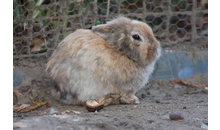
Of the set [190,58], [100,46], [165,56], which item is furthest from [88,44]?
[190,58]

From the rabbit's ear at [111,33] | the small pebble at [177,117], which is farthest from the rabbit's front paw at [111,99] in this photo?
the small pebble at [177,117]

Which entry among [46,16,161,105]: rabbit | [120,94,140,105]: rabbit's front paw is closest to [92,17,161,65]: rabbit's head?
[46,16,161,105]: rabbit

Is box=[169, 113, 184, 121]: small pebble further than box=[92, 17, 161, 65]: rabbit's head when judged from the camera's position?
No

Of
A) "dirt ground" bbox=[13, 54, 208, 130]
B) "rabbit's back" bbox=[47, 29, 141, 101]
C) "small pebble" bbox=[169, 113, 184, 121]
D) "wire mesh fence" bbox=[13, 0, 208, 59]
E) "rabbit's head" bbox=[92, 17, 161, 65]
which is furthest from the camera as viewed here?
"wire mesh fence" bbox=[13, 0, 208, 59]

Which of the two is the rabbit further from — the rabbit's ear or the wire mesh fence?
the wire mesh fence

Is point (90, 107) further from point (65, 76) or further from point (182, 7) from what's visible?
point (182, 7)

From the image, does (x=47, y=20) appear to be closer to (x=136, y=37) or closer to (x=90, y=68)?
(x=90, y=68)

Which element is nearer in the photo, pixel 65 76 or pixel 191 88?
pixel 65 76
